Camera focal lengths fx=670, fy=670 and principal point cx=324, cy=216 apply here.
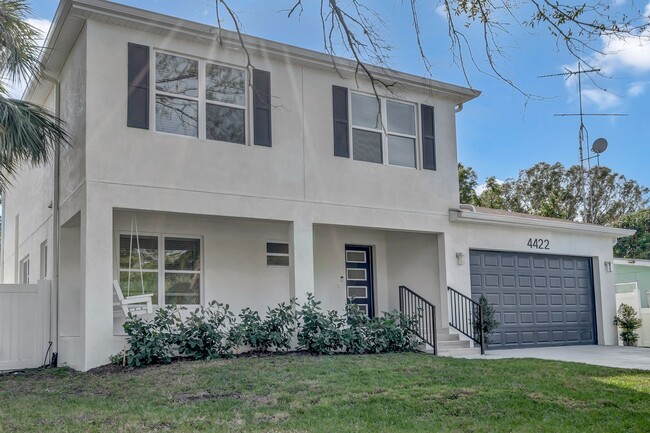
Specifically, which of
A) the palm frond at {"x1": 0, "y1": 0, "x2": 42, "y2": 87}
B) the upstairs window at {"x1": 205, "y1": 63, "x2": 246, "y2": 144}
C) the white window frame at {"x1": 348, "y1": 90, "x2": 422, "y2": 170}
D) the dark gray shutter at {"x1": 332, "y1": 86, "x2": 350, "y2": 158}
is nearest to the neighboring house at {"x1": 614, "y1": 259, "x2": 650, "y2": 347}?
the white window frame at {"x1": 348, "y1": 90, "x2": 422, "y2": 170}

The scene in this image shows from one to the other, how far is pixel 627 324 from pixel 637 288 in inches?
163

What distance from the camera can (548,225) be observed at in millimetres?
14977

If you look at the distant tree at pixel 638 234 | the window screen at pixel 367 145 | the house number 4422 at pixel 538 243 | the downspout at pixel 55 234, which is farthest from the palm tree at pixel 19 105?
the distant tree at pixel 638 234

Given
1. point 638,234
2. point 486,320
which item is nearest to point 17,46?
point 486,320

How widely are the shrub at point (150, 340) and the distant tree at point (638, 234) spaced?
29.1 metres

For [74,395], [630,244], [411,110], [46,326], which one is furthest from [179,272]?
[630,244]

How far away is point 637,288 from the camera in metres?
19.3

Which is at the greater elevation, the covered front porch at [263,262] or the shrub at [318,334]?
the covered front porch at [263,262]

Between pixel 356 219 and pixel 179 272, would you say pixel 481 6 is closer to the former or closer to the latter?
pixel 356 219

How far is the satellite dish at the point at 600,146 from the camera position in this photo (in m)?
19.0

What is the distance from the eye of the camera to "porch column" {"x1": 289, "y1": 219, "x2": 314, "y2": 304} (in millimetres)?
11578

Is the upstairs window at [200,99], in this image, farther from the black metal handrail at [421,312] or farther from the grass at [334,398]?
the black metal handrail at [421,312]

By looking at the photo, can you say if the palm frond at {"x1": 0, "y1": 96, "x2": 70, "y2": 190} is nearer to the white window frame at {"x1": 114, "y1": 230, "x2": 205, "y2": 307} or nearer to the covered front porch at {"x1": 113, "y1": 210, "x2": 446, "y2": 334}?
the covered front porch at {"x1": 113, "y1": 210, "x2": 446, "y2": 334}

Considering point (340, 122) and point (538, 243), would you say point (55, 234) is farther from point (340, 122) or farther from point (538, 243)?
point (538, 243)
